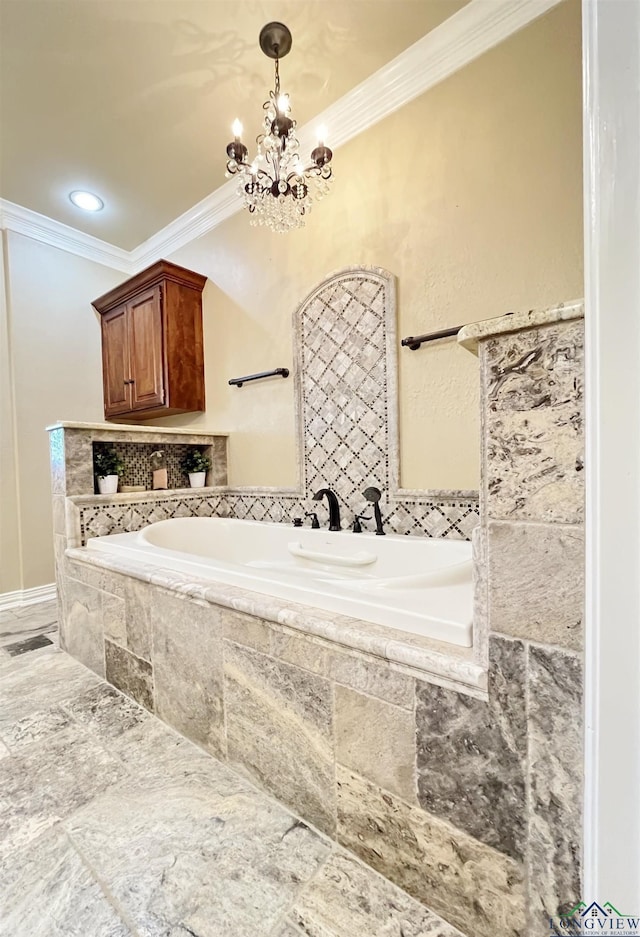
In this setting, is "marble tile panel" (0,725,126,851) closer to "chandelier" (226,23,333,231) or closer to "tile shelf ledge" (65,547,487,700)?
"tile shelf ledge" (65,547,487,700)

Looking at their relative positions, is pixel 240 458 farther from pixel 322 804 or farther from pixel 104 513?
pixel 322 804

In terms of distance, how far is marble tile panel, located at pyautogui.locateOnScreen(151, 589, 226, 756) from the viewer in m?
1.19

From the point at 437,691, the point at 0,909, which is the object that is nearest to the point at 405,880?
the point at 437,691

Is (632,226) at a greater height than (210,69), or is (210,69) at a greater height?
(210,69)

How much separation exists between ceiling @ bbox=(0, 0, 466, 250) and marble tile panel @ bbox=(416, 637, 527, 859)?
2.51 m

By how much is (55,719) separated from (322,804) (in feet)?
3.80

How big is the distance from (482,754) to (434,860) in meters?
0.29

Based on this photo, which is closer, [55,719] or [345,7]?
[55,719]

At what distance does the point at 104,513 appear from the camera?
210cm

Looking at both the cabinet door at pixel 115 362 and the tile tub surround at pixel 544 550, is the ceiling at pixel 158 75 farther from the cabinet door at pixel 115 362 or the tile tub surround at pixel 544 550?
the tile tub surround at pixel 544 550

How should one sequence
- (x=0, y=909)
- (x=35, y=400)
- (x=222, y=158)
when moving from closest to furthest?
(x=0, y=909), (x=222, y=158), (x=35, y=400)

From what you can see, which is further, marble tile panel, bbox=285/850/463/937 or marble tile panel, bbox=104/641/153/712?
marble tile panel, bbox=104/641/153/712

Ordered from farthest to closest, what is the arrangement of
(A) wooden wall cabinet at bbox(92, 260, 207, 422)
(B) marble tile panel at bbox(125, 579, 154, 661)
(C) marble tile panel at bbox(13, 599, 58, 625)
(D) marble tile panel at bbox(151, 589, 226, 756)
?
(A) wooden wall cabinet at bbox(92, 260, 207, 422) → (C) marble tile panel at bbox(13, 599, 58, 625) → (B) marble tile panel at bbox(125, 579, 154, 661) → (D) marble tile panel at bbox(151, 589, 226, 756)

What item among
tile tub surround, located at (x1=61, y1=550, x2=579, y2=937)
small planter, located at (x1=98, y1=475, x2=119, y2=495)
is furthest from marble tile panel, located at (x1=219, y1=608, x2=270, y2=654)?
small planter, located at (x1=98, y1=475, x2=119, y2=495)
